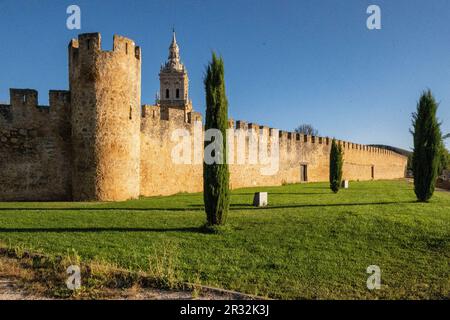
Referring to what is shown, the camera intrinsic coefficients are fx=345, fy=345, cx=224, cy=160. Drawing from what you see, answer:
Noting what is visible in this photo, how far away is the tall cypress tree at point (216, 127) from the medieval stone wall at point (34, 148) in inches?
361

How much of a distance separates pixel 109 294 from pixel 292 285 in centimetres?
260

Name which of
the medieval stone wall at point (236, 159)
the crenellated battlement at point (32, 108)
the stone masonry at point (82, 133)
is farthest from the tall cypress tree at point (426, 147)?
the crenellated battlement at point (32, 108)

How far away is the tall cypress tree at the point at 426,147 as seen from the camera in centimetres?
1495

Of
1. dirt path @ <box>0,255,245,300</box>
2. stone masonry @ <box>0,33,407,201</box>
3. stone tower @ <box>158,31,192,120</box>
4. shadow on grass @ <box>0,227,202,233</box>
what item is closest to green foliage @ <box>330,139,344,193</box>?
stone masonry @ <box>0,33,407,201</box>

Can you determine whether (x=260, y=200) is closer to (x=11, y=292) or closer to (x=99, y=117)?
(x=99, y=117)

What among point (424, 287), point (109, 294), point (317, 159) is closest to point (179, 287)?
point (109, 294)

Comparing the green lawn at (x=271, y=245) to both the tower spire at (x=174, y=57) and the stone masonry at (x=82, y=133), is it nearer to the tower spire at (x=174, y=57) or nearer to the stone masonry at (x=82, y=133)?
the stone masonry at (x=82, y=133)

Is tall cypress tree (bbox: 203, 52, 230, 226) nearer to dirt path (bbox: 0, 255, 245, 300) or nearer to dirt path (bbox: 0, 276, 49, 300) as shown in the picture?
dirt path (bbox: 0, 255, 245, 300)

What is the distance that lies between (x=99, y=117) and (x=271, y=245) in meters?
10.5

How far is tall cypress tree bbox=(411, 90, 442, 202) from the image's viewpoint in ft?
49.1

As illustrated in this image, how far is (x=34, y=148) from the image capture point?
1527cm

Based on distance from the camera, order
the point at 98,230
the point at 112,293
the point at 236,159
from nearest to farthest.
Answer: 1. the point at 112,293
2. the point at 98,230
3. the point at 236,159

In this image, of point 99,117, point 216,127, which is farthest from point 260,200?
point 99,117
